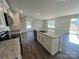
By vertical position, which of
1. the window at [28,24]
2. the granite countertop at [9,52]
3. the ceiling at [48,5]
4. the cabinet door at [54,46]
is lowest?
the cabinet door at [54,46]

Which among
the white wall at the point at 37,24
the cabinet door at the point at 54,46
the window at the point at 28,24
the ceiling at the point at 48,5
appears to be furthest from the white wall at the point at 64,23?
the window at the point at 28,24

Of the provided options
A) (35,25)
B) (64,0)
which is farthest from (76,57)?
(35,25)

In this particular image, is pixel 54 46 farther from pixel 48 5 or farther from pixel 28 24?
pixel 28 24

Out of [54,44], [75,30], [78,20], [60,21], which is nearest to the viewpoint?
[54,44]

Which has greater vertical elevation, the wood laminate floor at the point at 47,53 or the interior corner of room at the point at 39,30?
the interior corner of room at the point at 39,30

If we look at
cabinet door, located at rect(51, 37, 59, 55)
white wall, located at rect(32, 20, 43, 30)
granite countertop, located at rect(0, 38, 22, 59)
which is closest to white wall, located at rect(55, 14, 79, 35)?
white wall, located at rect(32, 20, 43, 30)

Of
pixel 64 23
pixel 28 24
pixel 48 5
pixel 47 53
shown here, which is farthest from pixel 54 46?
pixel 28 24

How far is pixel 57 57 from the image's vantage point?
2537 mm

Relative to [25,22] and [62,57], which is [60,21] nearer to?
[25,22]

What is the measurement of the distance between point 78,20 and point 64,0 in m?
4.95

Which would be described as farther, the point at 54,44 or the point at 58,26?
the point at 58,26

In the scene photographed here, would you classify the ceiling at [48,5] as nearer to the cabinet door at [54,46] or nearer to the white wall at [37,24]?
the cabinet door at [54,46]

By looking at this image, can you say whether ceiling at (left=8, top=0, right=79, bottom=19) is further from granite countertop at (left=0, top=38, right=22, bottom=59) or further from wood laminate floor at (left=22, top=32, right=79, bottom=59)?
granite countertop at (left=0, top=38, right=22, bottom=59)

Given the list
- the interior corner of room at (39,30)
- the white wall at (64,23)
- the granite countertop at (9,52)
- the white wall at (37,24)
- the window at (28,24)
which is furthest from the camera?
the white wall at (37,24)
